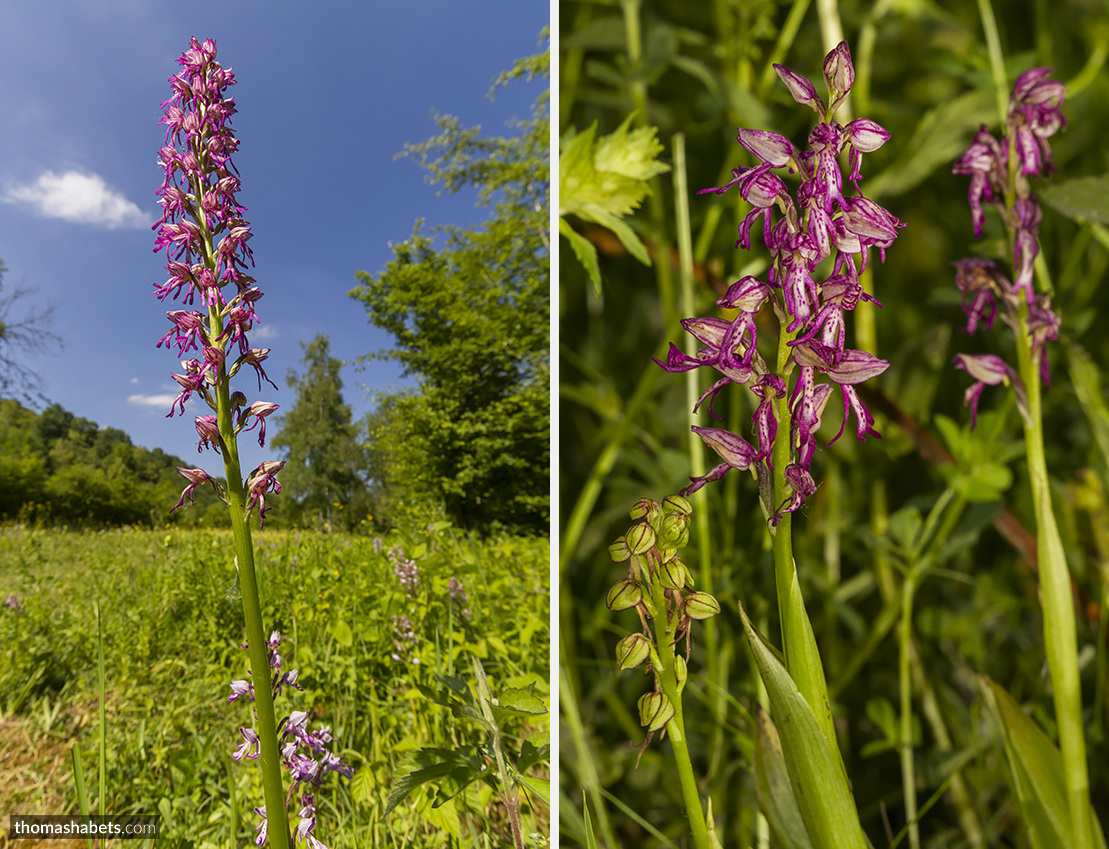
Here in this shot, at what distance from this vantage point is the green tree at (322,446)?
1.35 metres

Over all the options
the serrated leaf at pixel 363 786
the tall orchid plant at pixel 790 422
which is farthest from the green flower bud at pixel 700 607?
the serrated leaf at pixel 363 786

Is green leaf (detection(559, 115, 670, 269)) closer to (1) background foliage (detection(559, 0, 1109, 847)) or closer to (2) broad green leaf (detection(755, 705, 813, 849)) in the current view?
(1) background foliage (detection(559, 0, 1109, 847))

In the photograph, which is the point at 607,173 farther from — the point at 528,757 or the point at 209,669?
the point at 209,669

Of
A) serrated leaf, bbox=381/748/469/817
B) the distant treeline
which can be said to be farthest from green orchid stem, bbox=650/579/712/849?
the distant treeline

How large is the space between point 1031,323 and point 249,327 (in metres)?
0.84

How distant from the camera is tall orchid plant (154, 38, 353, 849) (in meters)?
0.62

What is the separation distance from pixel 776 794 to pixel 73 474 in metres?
1.68

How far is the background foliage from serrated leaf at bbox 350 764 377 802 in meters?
0.38

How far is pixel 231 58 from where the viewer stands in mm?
1046

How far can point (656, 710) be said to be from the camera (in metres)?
0.25

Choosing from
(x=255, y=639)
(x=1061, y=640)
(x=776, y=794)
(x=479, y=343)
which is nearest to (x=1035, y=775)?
(x=1061, y=640)

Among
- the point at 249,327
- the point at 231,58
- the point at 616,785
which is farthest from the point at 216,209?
the point at 616,785

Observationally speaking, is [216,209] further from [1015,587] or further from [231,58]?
[1015,587]

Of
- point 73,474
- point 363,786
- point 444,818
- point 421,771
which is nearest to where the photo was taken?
point 421,771
